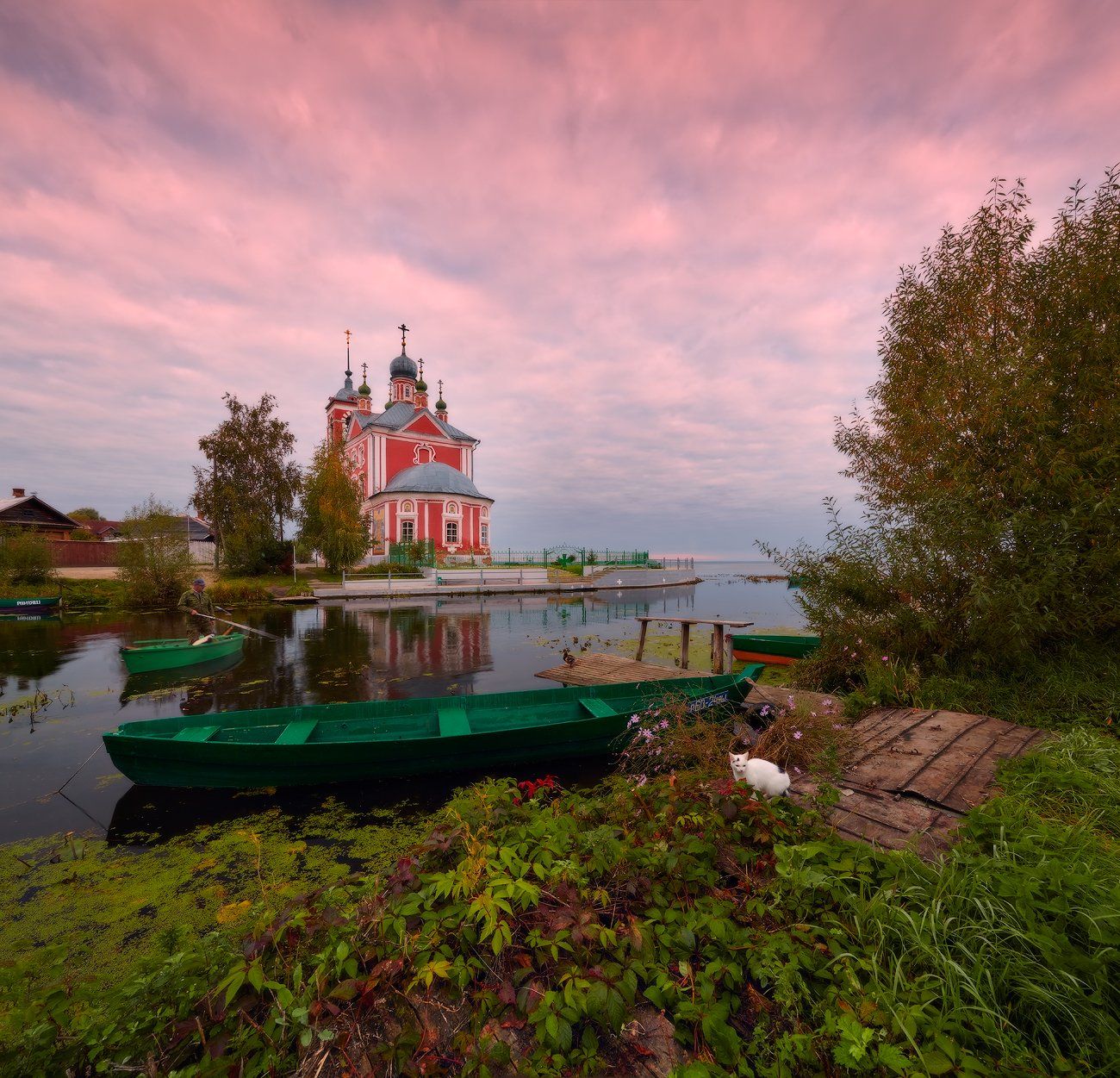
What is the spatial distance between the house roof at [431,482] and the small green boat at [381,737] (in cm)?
3356

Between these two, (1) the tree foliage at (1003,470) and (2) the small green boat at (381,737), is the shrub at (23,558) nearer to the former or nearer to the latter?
(2) the small green boat at (381,737)

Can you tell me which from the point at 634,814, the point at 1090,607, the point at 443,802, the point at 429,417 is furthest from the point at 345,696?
the point at 429,417

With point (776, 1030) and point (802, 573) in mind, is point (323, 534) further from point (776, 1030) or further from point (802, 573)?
point (776, 1030)

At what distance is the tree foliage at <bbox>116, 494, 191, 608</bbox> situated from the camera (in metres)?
22.9

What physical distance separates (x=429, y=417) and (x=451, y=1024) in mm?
46096

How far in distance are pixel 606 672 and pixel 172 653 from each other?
418 inches

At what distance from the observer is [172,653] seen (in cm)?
1171

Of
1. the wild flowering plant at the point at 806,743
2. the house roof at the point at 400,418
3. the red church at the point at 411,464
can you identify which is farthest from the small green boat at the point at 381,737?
the house roof at the point at 400,418

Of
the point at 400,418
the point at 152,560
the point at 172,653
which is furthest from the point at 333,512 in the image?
the point at 172,653

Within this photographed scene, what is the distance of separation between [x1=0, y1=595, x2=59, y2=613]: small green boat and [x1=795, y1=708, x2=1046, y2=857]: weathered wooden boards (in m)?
31.1

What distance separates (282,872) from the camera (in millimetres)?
4438

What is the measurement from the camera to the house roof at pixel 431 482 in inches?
1542

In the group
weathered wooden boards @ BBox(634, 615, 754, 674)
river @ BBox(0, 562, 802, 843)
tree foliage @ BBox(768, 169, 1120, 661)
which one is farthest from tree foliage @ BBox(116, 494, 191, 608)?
tree foliage @ BBox(768, 169, 1120, 661)

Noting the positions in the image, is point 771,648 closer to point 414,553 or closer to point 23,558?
point 414,553
